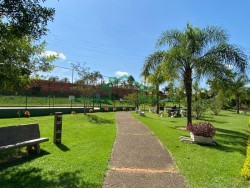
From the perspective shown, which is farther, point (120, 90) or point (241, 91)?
point (120, 90)

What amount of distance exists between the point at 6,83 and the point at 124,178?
3515mm

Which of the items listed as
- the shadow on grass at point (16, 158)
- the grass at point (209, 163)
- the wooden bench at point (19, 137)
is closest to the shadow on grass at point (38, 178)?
the shadow on grass at point (16, 158)

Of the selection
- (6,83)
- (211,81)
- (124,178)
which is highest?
(211,81)

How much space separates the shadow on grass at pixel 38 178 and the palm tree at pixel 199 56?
9.64m

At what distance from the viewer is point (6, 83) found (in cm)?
643

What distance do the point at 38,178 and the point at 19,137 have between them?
2108 millimetres

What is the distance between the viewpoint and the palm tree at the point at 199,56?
13.9 meters

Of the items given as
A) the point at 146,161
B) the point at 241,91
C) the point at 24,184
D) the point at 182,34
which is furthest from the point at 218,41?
the point at 241,91

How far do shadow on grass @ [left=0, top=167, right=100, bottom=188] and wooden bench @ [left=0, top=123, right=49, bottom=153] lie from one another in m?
0.78

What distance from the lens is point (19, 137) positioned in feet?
22.7

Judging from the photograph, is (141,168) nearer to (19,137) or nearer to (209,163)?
(209,163)

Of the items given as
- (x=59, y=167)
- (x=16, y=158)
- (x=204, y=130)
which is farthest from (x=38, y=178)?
(x=204, y=130)

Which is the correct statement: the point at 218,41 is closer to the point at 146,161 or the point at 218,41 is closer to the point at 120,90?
the point at 146,161

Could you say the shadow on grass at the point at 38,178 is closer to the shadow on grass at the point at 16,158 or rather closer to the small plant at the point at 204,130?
the shadow on grass at the point at 16,158
